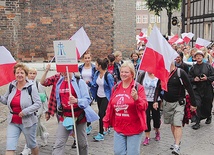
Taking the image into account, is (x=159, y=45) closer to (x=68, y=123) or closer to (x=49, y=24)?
(x=68, y=123)

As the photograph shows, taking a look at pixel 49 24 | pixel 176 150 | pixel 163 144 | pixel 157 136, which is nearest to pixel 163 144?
pixel 163 144

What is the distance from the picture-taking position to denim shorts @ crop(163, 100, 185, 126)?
7.24m

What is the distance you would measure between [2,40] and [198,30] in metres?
20.7

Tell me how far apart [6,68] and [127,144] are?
101 inches

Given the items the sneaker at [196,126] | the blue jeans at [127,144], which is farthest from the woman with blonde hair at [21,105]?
the sneaker at [196,126]

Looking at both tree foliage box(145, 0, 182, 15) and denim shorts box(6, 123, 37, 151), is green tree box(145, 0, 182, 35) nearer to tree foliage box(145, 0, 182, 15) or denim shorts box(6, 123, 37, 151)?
tree foliage box(145, 0, 182, 15)

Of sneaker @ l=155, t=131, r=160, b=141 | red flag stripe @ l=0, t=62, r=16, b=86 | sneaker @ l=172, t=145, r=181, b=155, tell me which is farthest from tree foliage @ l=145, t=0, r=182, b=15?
red flag stripe @ l=0, t=62, r=16, b=86

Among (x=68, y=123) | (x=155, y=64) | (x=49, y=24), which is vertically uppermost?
(x=49, y=24)

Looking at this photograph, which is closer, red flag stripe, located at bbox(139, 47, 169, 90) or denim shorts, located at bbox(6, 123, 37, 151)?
denim shorts, located at bbox(6, 123, 37, 151)

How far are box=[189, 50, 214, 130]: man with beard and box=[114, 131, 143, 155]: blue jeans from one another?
4109 millimetres

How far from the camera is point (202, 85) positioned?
374 inches

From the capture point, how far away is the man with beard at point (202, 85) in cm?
929

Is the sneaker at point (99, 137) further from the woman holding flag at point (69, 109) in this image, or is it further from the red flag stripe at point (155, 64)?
the red flag stripe at point (155, 64)

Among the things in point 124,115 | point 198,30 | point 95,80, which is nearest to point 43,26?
point 95,80
